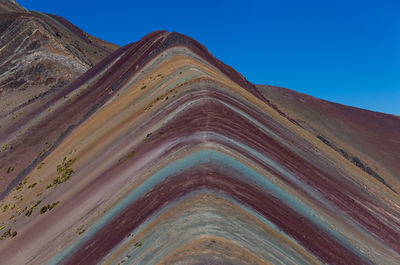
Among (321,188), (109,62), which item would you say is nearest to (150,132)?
(321,188)

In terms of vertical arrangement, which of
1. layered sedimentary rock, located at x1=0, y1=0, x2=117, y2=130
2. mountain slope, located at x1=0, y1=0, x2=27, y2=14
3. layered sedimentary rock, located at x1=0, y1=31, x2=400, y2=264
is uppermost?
mountain slope, located at x1=0, y1=0, x2=27, y2=14

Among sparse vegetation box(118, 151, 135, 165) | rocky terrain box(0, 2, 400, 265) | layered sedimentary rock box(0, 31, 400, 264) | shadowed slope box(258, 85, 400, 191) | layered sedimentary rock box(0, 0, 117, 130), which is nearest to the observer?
layered sedimentary rock box(0, 31, 400, 264)

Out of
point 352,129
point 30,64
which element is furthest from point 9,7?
point 352,129

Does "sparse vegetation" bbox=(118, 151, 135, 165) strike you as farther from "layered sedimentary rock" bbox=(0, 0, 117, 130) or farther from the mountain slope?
the mountain slope

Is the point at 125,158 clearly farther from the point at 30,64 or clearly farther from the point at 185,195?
the point at 30,64

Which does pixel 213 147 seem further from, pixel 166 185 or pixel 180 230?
pixel 180 230

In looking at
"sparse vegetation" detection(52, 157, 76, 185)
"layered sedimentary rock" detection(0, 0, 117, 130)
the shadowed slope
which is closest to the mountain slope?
"layered sedimentary rock" detection(0, 0, 117, 130)
